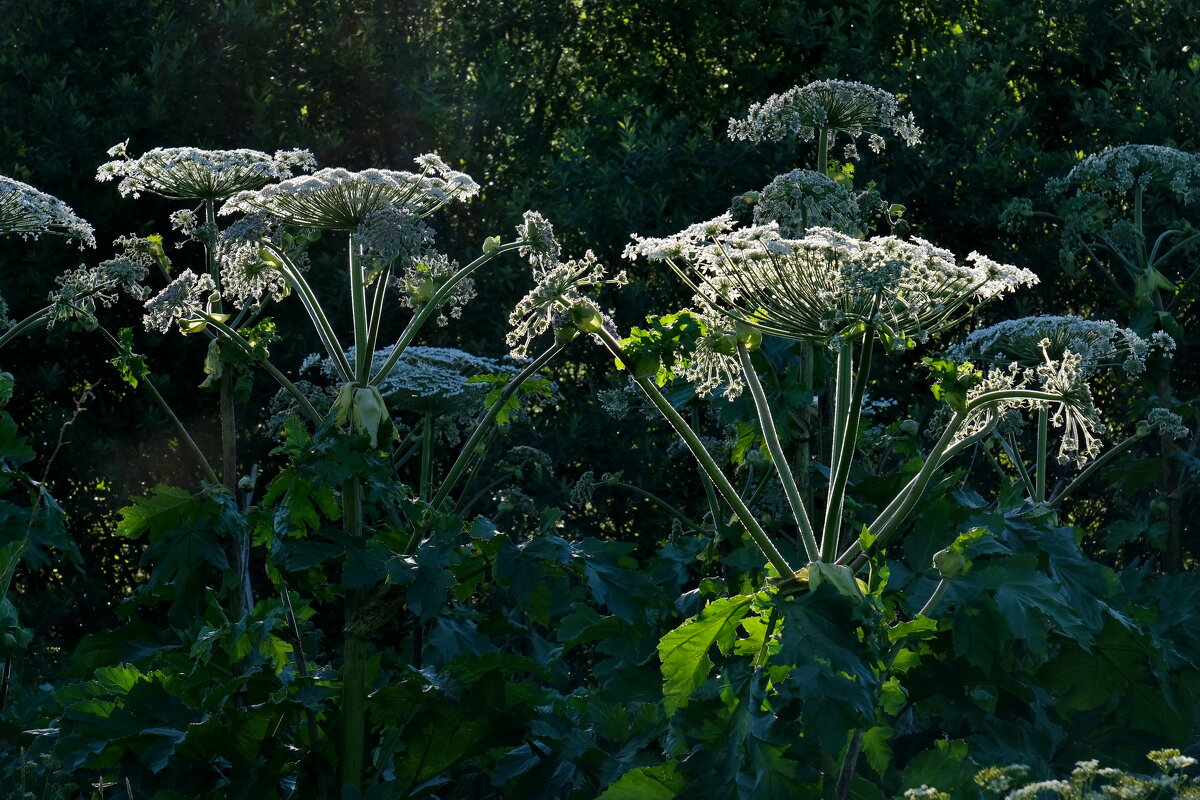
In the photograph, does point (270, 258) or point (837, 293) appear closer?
point (837, 293)

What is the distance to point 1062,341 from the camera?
4.92 m

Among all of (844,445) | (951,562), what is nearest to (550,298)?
(844,445)

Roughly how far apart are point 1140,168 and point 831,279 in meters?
4.55

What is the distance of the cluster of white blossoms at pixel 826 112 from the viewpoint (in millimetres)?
5477

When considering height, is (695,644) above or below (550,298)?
below

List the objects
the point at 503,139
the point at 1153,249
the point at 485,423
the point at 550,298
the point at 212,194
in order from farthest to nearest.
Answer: the point at 503,139
the point at 1153,249
the point at 212,194
the point at 485,423
the point at 550,298

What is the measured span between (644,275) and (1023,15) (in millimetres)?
3587

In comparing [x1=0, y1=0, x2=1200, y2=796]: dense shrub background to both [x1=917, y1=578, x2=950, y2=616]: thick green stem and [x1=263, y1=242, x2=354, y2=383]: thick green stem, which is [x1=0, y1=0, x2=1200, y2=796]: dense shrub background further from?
[x1=917, y1=578, x2=950, y2=616]: thick green stem

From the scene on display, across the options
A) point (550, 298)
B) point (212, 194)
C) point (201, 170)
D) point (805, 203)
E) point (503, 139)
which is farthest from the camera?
point (503, 139)

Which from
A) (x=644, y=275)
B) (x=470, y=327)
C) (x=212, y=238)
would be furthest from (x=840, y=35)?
(x=212, y=238)

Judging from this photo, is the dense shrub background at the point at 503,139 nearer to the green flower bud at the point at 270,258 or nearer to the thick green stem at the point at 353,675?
the green flower bud at the point at 270,258

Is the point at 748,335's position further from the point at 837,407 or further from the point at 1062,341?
the point at 1062,341

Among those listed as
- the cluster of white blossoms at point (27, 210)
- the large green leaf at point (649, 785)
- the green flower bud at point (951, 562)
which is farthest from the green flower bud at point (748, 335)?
the cluster of white blossoms at point (27, 210)

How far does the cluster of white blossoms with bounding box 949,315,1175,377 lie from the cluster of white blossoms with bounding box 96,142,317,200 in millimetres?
2560
